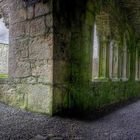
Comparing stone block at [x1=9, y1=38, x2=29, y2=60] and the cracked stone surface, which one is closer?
the cracked stone surface

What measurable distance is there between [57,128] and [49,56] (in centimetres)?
97

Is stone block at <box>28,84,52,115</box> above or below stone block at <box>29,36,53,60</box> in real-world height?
below

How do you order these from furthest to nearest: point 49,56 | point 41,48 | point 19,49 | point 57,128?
point 19,49 < point 41,48 < point 49,56 < point 57,128

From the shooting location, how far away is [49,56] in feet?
10.4

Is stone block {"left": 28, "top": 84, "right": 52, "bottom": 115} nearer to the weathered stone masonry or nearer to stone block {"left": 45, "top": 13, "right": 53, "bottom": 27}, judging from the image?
the weathered stone masonry

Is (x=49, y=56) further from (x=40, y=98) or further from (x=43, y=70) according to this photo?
(x=40, y=98)

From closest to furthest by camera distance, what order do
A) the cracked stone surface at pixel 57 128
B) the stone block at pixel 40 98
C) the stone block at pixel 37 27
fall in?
1. the cracked stone surface at pixel 57 128
2. the stone block at pixel 40 98
3. the stone block at pixel 37 27

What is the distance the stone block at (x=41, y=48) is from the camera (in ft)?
10.4

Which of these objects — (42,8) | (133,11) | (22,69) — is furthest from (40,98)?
(133,11)

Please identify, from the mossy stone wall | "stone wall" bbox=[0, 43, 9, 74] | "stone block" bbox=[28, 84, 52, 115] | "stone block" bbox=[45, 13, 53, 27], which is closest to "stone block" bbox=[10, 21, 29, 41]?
"stone block" bbox=[45, 13, 53, 27]

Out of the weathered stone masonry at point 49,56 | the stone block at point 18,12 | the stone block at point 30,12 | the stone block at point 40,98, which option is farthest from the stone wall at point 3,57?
the stone block at point 40,98

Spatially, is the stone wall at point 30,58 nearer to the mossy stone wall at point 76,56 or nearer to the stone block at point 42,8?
the stone block at point 42,8

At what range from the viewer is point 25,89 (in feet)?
11.3

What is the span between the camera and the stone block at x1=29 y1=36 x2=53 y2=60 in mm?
3168
